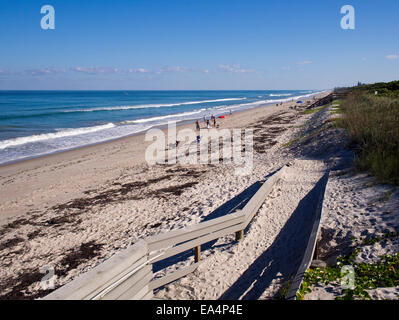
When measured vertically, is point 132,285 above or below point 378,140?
below

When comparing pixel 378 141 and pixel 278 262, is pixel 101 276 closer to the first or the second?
pixel 278 262

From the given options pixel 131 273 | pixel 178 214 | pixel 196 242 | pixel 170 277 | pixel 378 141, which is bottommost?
pixel 178 214

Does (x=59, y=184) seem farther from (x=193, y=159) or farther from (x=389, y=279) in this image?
(x=389, y=279)

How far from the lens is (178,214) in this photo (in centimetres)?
942

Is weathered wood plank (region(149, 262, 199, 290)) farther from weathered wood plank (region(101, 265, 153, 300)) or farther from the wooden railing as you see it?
weathered wood plank (region(101, 265, 153, 300))

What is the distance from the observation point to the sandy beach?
570 cm

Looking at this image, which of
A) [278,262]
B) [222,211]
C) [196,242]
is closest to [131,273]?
[196,242]

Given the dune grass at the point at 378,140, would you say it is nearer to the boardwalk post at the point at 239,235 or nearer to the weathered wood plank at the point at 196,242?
the boardwalk post at the point at 239,235

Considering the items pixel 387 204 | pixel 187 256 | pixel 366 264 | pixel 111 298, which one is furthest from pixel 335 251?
pixel 111 298

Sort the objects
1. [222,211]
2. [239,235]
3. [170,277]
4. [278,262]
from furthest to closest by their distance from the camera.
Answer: [222,211] → [239,235] → [278,262] → [170,277]

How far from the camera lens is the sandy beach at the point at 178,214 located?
570 cm

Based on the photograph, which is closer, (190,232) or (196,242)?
(190,232)

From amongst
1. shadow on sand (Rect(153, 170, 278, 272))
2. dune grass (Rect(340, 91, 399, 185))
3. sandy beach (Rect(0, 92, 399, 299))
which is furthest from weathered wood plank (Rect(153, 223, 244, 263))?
dune grass (Rect(340, 91, 399, 185))

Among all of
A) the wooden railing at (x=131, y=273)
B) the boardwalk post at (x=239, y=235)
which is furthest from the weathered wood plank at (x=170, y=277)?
Result: the boardwalk post at (x=239, y=235)
